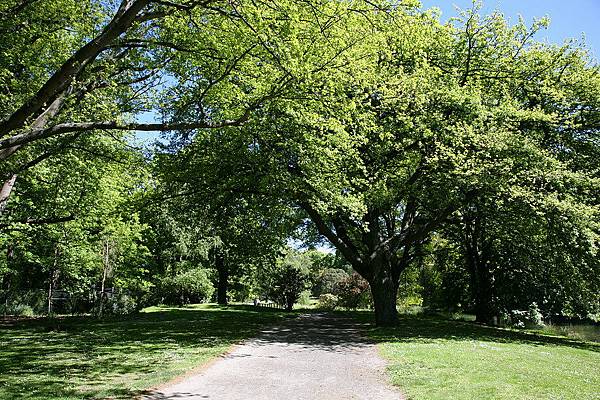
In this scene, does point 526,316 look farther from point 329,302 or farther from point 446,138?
point 329,302

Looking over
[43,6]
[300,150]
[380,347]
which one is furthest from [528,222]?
[43,6]

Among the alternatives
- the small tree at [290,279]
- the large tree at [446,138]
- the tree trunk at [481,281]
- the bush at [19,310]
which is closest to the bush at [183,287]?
the small tree at [290,279]

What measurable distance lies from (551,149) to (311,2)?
14.6 metres

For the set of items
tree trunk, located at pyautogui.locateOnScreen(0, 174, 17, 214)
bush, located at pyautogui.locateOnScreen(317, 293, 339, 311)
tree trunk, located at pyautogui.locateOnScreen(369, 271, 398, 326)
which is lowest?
bush, located at pyautogui.locateOnScreen(317, 293, 339, 311)

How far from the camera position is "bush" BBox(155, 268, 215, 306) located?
35062mm

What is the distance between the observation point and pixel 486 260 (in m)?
29.0

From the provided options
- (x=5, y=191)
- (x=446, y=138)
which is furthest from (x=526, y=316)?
(x=5, y=191)

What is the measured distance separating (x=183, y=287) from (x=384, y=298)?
2074cm

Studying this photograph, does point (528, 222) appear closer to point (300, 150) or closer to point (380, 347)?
point (380, 347)

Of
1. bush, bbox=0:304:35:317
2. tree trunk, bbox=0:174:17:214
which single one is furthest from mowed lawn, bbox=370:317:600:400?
bush, bbox=0:304:35:317

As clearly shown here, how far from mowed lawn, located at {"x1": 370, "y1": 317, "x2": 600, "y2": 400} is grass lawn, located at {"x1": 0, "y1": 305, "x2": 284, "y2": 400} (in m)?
4.77

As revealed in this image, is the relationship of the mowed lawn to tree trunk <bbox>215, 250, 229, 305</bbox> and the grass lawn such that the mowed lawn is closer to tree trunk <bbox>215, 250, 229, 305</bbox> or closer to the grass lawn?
the grass lawn

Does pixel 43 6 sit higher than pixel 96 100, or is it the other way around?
pixel 43 6

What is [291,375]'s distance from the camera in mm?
9328
